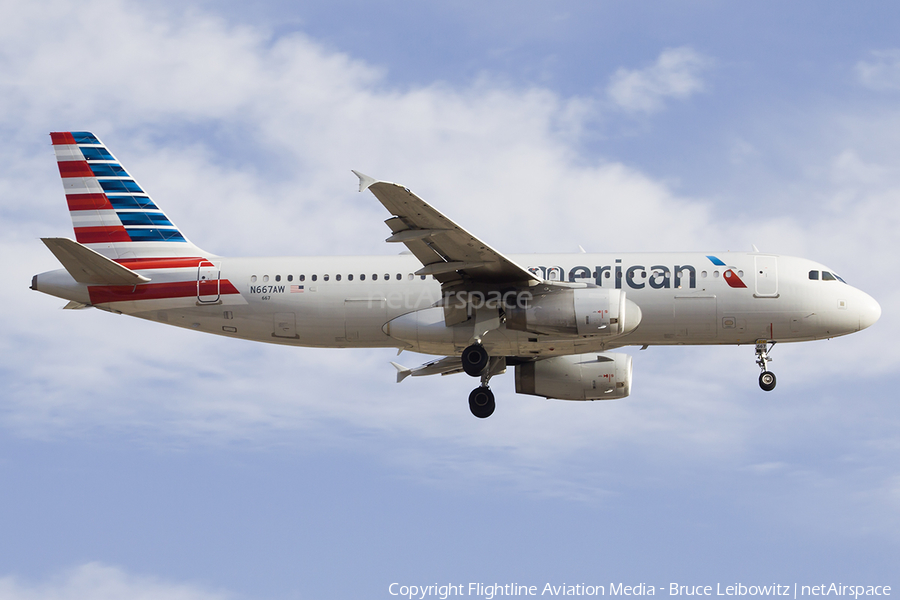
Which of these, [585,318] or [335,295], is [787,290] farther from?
[335,295]

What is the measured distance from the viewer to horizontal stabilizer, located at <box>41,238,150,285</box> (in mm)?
31062

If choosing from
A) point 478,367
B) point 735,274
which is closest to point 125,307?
point 478,367

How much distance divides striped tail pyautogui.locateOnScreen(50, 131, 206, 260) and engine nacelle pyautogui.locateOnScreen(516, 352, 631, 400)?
12.6 m

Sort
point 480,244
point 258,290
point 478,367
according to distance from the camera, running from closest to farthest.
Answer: point 480,244 < point 478,367 < point 258,290

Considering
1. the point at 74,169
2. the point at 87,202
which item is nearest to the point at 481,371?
the point at 87,202

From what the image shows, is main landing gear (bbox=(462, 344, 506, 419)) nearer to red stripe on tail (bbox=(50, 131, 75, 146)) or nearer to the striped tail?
the striped tail

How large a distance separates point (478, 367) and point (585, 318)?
12.2 ft

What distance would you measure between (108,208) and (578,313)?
17409 millimetres

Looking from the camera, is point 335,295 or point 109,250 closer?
point 335,295

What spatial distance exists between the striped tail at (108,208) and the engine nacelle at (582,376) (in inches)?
496

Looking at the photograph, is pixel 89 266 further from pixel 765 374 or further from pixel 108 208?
pixel 765 374

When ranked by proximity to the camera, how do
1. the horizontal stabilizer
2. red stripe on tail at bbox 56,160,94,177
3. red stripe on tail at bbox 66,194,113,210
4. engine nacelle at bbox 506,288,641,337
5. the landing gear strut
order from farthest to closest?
red stripe on tail at bbox 56,160,94,177 → red stripe on tail at bbox 66,194,113,210 → the horizontal stabilizer → the landing gear strut → engine nacelle at bbox 506,288,641,337

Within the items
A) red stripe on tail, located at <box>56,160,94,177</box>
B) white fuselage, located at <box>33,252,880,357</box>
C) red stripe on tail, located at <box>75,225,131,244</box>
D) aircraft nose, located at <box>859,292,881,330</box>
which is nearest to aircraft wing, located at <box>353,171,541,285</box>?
white fuselage, located at <box>33,252,880,357</box>

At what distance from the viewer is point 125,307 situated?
3331cm
